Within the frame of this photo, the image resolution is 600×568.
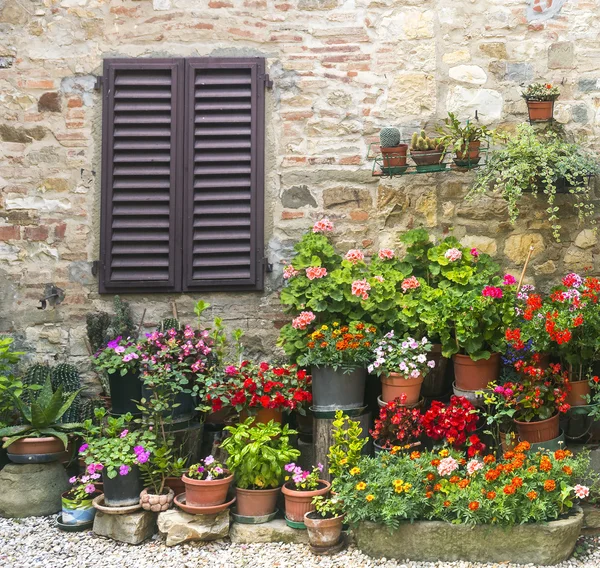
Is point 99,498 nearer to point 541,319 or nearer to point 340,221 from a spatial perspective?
point 340,221

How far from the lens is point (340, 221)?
5.50 metres

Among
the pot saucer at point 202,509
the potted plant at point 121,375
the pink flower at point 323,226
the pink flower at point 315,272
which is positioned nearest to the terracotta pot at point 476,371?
the pink flower at point 315,272

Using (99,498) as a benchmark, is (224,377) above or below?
above

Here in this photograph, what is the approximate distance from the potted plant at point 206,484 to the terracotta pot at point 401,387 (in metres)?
1.06

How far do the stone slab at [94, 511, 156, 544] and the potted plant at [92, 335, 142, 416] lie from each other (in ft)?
2.35

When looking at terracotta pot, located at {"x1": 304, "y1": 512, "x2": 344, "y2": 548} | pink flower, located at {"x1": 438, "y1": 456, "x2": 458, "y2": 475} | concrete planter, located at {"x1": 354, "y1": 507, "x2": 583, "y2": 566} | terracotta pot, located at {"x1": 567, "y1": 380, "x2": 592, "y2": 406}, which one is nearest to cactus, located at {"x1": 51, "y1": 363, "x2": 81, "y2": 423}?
terracotta pot, located at {"x1": 304, "y1": 512, "x2": 344, "y2": 548}

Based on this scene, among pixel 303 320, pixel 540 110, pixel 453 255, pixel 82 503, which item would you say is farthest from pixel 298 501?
pixel 540 110

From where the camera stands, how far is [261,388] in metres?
4.82

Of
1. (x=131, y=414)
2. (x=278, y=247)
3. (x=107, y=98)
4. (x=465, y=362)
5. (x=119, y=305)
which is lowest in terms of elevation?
(x=131, y=414)

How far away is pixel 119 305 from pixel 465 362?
2361 mm

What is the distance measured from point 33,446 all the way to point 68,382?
65cm

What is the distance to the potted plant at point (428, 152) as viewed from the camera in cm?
510

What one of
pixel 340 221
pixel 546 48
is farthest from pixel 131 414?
pixel 546 48

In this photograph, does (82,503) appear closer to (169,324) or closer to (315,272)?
(169,324)
